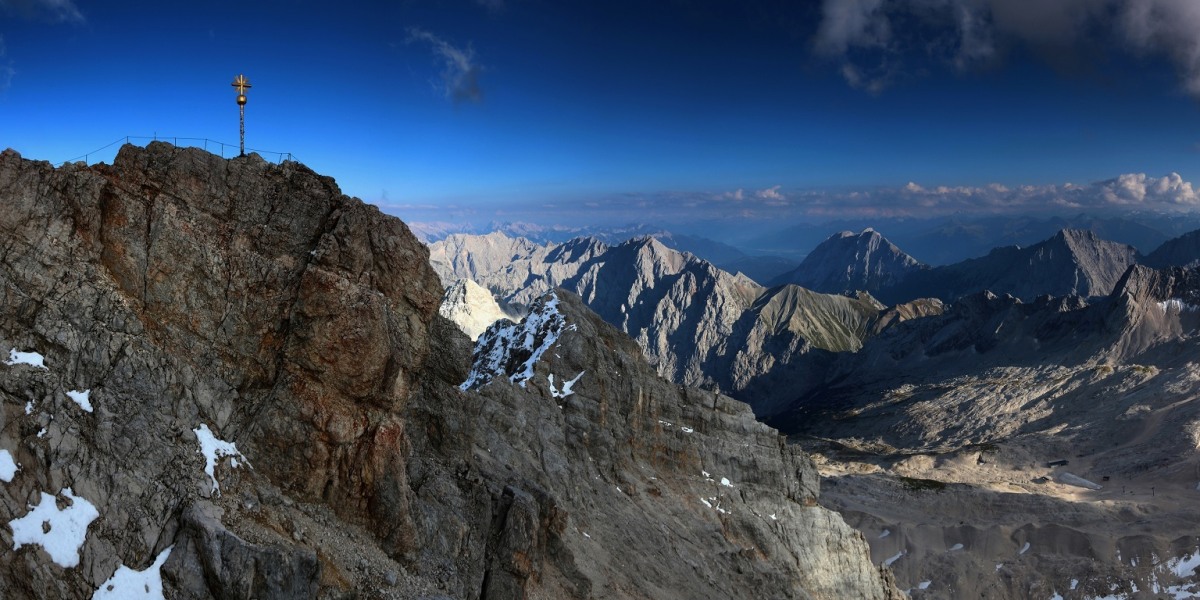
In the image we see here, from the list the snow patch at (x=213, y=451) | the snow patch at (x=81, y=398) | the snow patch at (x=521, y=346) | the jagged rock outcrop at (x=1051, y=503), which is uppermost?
the snow patch at (x=81, y=398)

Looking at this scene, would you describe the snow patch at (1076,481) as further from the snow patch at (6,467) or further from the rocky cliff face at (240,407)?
the snow patch at (6,467)

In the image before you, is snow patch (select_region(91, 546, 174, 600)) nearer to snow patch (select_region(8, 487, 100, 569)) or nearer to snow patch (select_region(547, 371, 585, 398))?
snow patch (select_region(8, 487, 100, 569))

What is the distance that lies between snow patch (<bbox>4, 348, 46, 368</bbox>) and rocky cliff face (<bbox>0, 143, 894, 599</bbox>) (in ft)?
0.25

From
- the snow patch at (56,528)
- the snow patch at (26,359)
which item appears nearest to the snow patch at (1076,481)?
the snow patch at (56,528)

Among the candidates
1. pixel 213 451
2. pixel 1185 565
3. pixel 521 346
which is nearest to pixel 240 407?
pixel 213 451

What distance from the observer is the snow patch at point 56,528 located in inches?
851

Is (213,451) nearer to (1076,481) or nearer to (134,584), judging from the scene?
(134,584)

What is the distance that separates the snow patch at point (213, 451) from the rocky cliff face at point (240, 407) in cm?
10

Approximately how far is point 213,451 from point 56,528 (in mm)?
6222

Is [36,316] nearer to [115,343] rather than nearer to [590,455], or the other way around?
[115,343]

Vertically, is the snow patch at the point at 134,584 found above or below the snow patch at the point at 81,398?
below

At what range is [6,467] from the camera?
22031 millimetres

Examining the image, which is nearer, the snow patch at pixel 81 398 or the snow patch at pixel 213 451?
the snow patch at pixel 81 398

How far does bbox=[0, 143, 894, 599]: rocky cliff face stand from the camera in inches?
938
